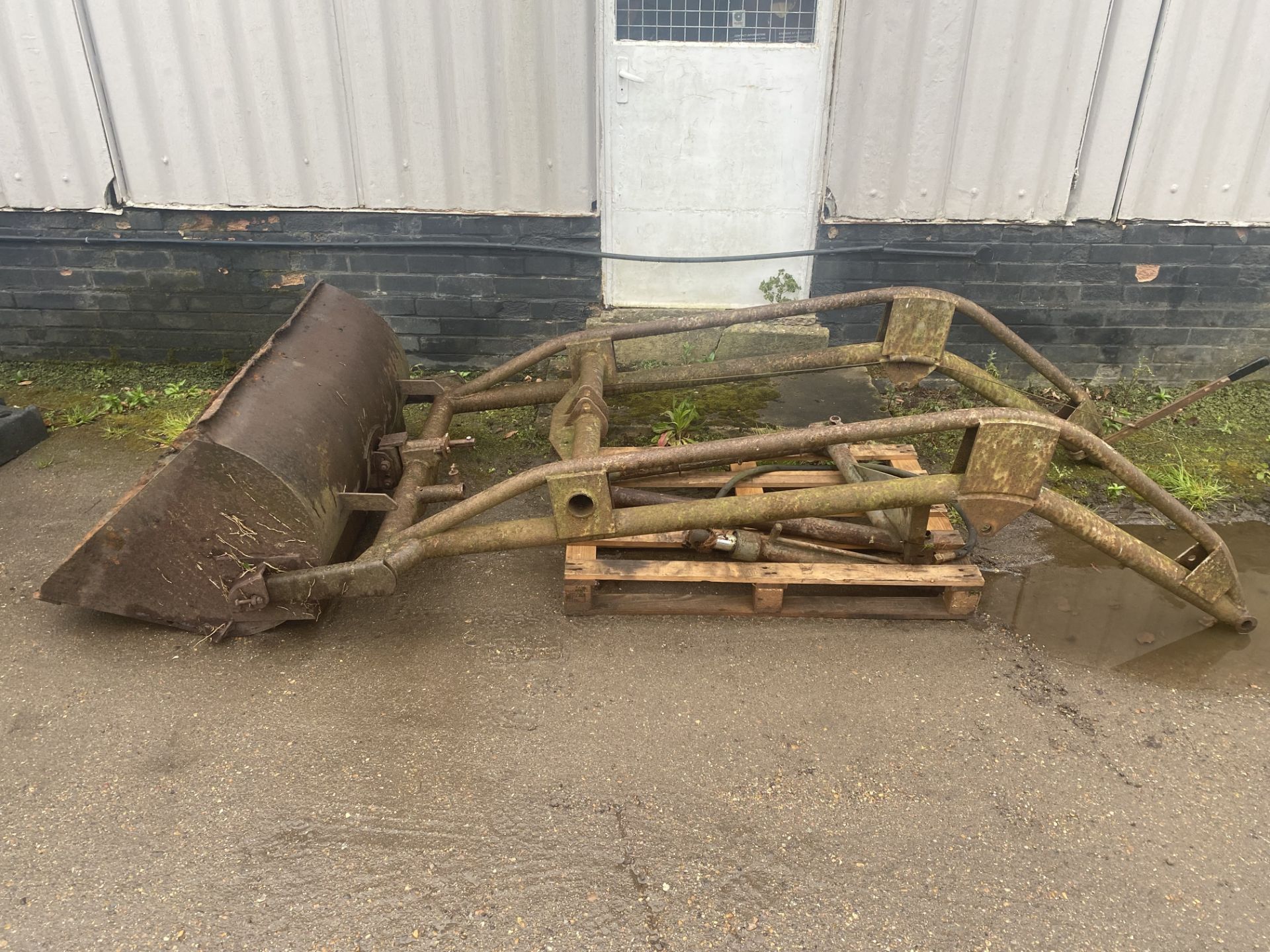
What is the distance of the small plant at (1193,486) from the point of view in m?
3.92

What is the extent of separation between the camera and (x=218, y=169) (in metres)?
4.74

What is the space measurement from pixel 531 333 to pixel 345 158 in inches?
56.2

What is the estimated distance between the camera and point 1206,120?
14.7 ft

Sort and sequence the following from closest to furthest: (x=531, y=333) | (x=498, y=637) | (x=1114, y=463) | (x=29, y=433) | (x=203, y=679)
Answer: (x=1114, y=463) < (x=203, y=679) < (x=498, y=637) < (x=29, y=433) < (x=531, y=333)

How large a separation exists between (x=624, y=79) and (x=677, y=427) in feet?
6.33

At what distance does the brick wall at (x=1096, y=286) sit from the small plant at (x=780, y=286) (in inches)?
5.5

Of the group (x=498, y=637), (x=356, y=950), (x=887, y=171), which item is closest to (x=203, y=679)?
(x=498, y=637)

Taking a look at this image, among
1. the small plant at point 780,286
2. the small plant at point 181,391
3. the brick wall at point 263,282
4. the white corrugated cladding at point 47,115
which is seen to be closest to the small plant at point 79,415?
the small plant at point 181,391

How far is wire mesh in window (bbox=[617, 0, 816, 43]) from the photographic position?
14.3 ft

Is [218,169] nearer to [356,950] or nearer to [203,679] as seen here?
[203,679]

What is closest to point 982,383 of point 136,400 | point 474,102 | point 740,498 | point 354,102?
point 740,498

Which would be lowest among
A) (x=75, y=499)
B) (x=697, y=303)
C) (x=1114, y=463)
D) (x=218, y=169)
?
(x=75, y=499)

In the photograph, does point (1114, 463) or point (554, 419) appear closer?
point (1114, 463)

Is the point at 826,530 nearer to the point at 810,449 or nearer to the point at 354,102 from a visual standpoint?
the point at 810,449
